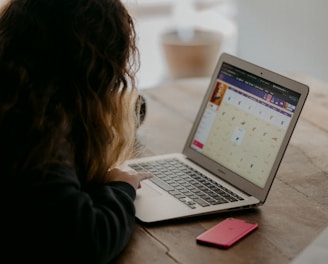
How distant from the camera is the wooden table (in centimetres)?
113

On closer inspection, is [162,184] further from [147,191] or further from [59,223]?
[59,223]

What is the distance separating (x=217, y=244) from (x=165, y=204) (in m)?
0.17

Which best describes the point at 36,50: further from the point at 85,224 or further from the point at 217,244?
the point at 217,244

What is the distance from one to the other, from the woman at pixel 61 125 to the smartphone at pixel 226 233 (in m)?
0.15

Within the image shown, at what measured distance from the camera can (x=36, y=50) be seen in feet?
3.61

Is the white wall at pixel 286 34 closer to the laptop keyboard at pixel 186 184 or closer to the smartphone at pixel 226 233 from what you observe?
the laptop keyboard at pixel 186 184

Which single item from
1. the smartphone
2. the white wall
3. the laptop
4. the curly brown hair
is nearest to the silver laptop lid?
the laptop

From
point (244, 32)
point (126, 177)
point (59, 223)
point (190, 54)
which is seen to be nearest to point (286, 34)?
point (244, 32)

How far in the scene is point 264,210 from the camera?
131 cm

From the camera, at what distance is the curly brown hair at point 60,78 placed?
3.55 feet

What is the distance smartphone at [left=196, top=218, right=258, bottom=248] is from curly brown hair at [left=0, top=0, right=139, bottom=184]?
0.25 metres

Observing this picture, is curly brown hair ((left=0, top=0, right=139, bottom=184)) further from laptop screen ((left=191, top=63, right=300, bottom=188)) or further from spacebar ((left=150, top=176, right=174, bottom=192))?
laptop screen ((left=191, top=63, right=300, bottom=188))

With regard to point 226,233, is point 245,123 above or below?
above

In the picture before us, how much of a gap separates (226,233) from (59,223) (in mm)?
330
